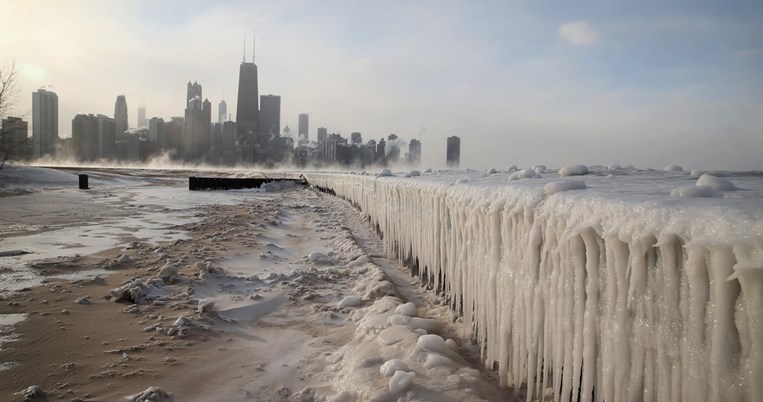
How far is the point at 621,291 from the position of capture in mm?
2188

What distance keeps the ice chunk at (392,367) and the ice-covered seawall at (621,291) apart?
2.56ft

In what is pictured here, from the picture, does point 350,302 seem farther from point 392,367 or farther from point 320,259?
point 320,259

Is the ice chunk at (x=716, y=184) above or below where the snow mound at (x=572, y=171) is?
below

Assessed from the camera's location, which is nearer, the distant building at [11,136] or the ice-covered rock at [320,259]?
the ice-covered rock at [320,259]

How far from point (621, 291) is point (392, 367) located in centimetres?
188

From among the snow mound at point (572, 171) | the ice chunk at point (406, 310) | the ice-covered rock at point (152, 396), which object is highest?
the snow mound at point (572, 171)

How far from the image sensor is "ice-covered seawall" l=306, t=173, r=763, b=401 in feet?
5.32

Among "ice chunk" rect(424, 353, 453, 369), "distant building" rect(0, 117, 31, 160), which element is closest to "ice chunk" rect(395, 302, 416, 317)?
"ice chunk" rect(424, 353, 453, 369)

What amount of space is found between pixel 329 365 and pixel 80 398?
1823mm

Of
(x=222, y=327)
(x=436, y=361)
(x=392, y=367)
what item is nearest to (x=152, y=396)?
(x=222, y=327)

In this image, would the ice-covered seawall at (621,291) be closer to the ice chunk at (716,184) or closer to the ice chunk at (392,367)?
the ice chunk at (716,184)

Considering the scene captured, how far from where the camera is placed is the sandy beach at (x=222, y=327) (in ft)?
11.1

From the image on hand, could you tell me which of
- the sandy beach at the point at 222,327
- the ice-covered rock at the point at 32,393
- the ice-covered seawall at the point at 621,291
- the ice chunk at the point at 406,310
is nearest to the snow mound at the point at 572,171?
the ice-covered seawall at the point at 621,291

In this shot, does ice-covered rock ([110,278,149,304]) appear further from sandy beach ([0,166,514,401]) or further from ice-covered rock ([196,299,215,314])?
ice-covered rock ([196,299,215,314])
